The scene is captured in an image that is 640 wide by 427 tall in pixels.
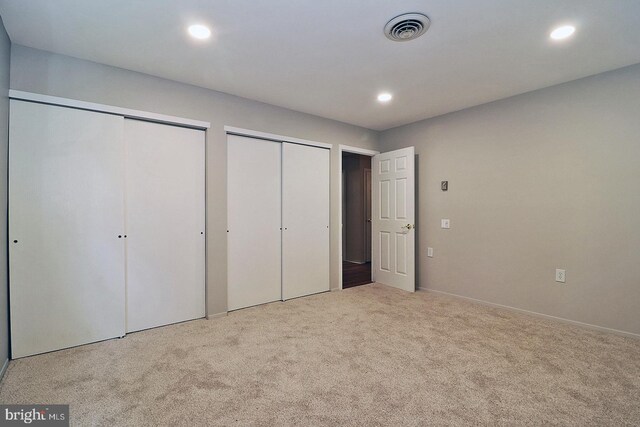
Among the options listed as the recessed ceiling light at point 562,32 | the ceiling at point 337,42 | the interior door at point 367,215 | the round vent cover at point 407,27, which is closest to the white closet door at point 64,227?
the ceiling at point 337,42

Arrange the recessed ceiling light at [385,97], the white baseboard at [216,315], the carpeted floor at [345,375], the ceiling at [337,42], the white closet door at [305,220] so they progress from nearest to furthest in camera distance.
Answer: the carpeted floor at [345,375] → the ceiling at [337,42] → the white baseboard at [216,315] → the recessed ceiling light at [385,97] → the white closet door at [305,220]

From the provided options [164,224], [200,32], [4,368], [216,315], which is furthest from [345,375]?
[200,32]

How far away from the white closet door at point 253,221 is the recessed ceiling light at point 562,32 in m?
2.72

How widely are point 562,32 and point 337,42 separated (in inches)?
63.1

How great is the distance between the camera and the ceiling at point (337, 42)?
1.85 m

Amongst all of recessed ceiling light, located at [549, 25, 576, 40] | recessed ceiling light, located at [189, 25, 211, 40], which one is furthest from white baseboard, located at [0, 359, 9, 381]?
recessed ceiling light, located at [549, 25, 576, 40]

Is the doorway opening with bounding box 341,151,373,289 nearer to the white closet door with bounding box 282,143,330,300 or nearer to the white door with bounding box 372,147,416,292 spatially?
the white door with bounding box 372,147,416,292

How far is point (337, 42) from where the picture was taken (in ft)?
7.32

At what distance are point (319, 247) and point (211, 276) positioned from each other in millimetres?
1490

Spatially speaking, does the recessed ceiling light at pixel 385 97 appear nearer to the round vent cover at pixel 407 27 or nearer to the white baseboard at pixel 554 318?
the round vent cover at pixel 407 27

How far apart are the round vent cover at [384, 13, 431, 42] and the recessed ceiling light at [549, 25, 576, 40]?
36.6 inches

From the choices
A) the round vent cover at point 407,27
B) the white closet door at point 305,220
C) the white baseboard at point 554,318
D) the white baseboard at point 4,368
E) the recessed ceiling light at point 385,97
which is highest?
the recessed ceiling light at point 385,97

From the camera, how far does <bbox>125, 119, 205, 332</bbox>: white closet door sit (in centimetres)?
272

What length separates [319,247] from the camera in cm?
403
